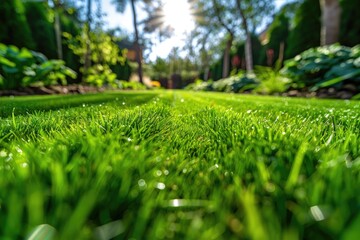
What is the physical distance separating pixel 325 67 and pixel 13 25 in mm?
9733

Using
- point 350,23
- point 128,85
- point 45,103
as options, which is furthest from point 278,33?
point 45,103

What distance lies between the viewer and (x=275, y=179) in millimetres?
709

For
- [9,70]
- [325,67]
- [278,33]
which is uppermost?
[278,33]

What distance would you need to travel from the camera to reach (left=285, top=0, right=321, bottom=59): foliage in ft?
39.2

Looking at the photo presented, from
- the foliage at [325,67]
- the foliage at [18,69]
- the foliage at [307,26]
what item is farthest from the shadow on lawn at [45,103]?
the foliage at [307,26]

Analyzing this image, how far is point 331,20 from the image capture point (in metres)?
8.30

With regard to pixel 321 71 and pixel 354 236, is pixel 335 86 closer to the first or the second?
pixel 321 71

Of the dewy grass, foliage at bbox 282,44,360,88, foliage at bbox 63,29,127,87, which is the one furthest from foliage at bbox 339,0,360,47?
the dewy grass

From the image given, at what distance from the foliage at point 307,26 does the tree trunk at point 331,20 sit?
370 cm

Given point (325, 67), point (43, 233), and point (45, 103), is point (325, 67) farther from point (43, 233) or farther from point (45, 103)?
point (43, 233)

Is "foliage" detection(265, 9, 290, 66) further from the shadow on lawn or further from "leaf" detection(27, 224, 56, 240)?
"leaf" detection(27, 224, 56, 240)

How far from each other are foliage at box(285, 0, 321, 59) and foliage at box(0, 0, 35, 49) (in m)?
11.1

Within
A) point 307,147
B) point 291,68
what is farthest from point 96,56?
point 307,147

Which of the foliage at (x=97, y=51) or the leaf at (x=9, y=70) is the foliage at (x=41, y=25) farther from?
the leaf at (x=9, y=70)
